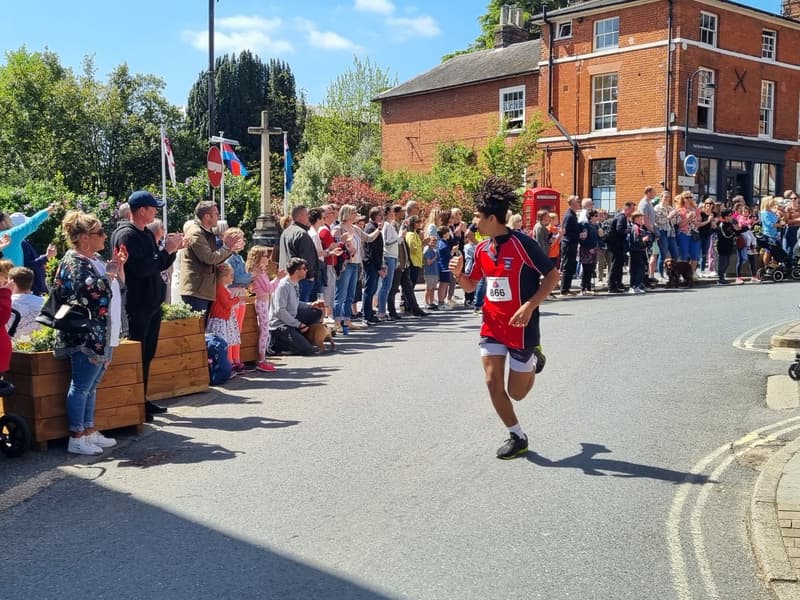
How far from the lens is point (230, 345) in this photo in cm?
1027

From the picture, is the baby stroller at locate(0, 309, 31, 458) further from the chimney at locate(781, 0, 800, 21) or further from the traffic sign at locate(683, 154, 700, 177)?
the chimney at locate(781, 0, 800, 21)

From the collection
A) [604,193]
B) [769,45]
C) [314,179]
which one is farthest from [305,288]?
[769,45]

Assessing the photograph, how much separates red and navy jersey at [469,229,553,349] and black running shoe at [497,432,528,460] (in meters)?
0.73

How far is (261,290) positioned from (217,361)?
1621 millimetres

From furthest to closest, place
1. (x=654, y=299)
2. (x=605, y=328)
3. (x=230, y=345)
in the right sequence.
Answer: (x=654, y=299) → (x=605, y=328) → (x=230, y=345)

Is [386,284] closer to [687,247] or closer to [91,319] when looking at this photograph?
[91,319]

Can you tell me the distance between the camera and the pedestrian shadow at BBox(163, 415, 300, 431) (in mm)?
7660

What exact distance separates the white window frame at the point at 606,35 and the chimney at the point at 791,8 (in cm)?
1259

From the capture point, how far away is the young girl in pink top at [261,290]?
35.8 ft

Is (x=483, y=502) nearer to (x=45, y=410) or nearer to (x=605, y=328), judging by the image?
(x=45, y=410)

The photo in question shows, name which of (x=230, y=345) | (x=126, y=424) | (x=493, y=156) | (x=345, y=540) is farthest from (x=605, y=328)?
(x=493, y=156)

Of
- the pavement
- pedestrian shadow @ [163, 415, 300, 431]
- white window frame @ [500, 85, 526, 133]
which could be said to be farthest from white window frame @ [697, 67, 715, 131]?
pedestrian shadow @ [163, 415, 300, 431]

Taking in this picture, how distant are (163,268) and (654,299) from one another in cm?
1260

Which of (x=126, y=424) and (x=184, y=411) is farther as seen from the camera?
(x=184, y=411)
